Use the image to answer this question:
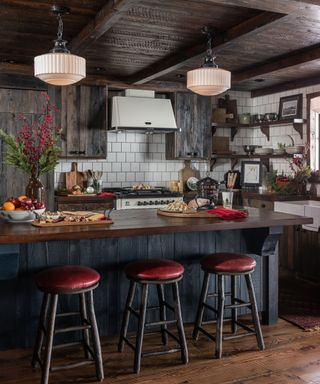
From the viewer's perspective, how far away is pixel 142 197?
634cm

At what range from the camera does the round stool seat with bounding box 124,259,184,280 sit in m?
3.12

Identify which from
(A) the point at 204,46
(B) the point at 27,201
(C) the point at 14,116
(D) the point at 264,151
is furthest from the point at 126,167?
(B) the point at 27,201

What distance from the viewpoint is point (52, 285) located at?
2881 mm

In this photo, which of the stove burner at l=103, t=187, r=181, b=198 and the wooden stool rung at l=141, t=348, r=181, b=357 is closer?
the wooden stool rung at l=141, t=348, r=181, b=357

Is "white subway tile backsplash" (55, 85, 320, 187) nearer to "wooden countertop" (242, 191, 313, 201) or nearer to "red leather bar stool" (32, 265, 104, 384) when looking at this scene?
"wooden countertop" (242, 191, 313, 201)

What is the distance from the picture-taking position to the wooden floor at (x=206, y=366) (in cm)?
305

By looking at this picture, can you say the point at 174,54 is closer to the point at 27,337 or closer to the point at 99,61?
the point at 99,61

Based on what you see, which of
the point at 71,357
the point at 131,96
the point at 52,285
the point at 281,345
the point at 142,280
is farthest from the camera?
the point at 131,96

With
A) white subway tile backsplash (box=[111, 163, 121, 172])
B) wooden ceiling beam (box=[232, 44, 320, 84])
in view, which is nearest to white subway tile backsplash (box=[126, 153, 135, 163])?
white subway tile backsplash (box=[111, 163, 121, 172])

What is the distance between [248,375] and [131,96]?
14.2 ft

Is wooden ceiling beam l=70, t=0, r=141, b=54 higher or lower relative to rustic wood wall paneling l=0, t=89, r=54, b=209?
higher

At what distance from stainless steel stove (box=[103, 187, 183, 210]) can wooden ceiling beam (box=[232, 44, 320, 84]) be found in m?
1.75

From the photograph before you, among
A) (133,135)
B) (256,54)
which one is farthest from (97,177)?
(256,54)

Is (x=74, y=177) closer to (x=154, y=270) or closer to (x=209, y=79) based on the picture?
(x=209, y=79)
